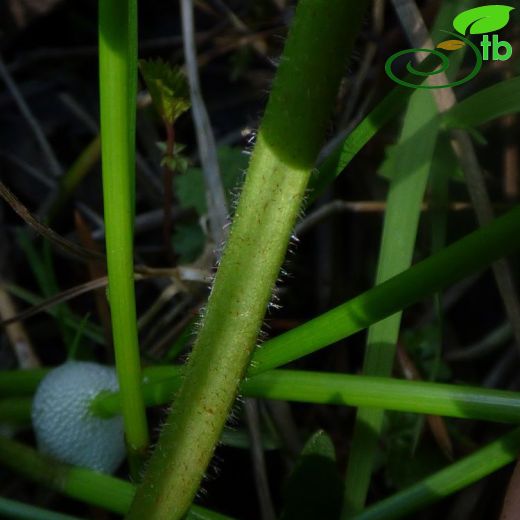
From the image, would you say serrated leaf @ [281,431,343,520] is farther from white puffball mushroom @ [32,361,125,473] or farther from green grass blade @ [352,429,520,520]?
white puffball mushroom @ [32,361,125,473]

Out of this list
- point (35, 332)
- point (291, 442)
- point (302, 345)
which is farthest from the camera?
point (35, 332)

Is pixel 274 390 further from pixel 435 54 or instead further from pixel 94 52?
pixel 94 52

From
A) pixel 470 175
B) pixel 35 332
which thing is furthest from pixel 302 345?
pixel 35 332

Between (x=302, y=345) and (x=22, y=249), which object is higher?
(x=22, y=249)

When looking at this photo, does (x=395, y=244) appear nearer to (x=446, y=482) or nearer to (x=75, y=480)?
(x=446, y=482)

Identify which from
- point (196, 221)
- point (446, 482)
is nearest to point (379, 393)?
point (446, 482)

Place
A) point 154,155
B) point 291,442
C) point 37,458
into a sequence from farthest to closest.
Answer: point 154,155 → point 291,442 → point 37,458

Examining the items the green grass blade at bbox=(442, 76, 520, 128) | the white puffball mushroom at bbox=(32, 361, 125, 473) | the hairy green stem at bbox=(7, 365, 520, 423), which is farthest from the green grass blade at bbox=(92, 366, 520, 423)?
the green grass blade at bbox=(442, 76, 520, 128)
